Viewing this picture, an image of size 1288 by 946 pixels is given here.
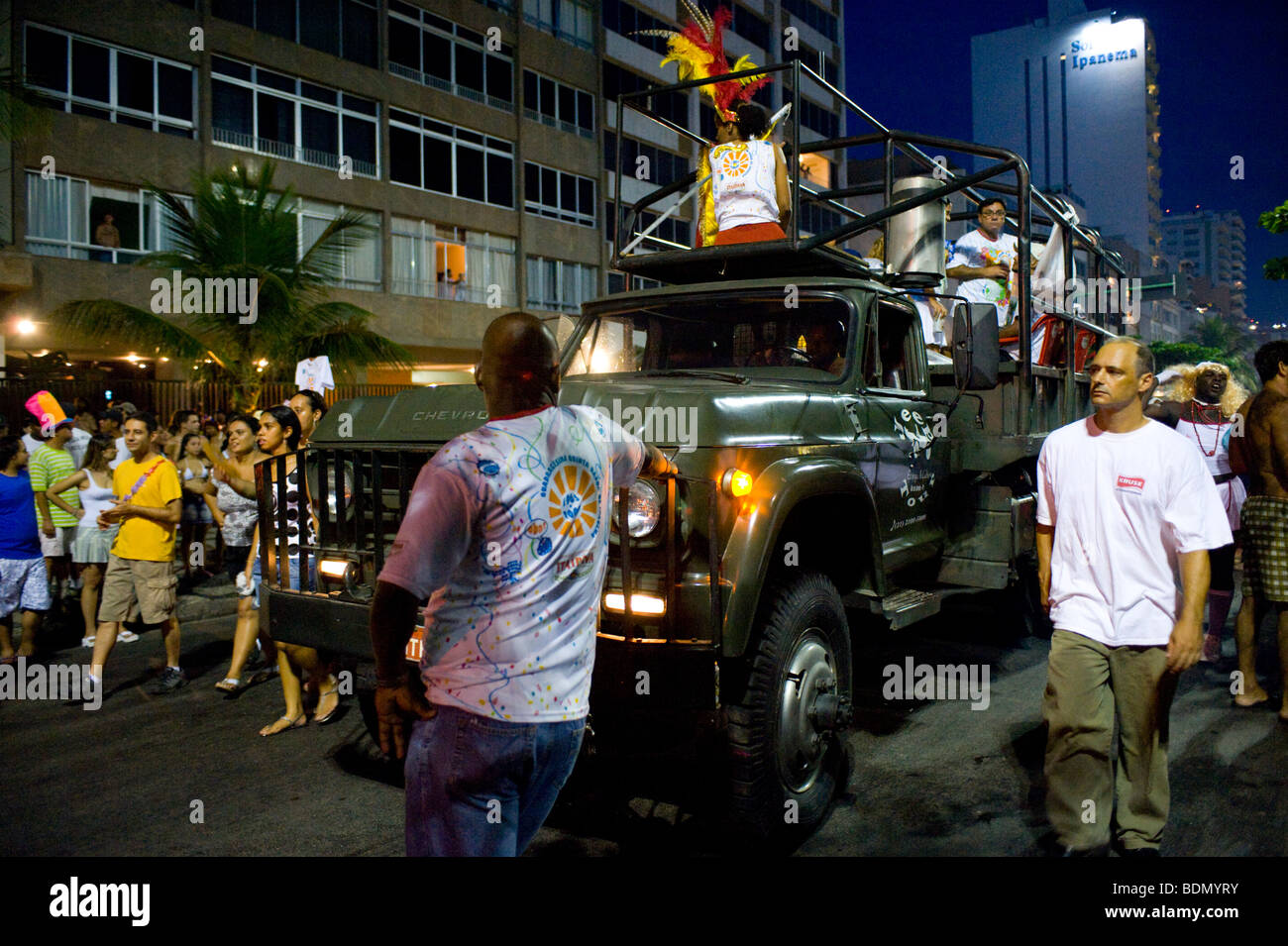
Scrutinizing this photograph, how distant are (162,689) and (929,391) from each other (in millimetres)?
5469

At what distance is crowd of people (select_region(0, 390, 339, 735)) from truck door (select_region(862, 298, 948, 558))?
2.86 meters

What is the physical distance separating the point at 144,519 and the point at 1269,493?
7.34m

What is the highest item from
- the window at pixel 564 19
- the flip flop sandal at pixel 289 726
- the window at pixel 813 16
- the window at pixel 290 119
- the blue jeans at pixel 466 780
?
the window at pixel 813 16

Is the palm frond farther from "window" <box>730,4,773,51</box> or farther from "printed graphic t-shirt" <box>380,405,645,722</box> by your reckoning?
"window" <box>730,4,773,51</box>

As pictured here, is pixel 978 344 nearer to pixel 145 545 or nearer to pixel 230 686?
pixel 230 686

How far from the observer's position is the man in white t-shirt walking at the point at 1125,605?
3.39 metres

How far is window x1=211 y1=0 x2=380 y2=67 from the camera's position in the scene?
2125 cm

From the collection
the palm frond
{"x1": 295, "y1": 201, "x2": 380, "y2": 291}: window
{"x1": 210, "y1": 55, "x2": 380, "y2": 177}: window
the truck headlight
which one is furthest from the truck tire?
{"x1": 210, "y1": 55, "x2": 380, "y2": 177}: window

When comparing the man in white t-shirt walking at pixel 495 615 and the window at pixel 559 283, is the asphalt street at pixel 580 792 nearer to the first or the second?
the man in white t-shirt walking at pixel 495 615

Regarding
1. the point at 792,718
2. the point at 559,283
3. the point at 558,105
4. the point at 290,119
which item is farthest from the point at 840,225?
the point at 558,105

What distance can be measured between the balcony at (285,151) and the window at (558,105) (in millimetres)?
6592

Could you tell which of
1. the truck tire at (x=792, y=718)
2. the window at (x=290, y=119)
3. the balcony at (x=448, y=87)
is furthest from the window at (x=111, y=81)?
the truck tire at (x=792, y=718)

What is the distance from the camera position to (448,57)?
26.4 meters

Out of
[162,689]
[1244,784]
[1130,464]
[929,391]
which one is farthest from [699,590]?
[162,689]
